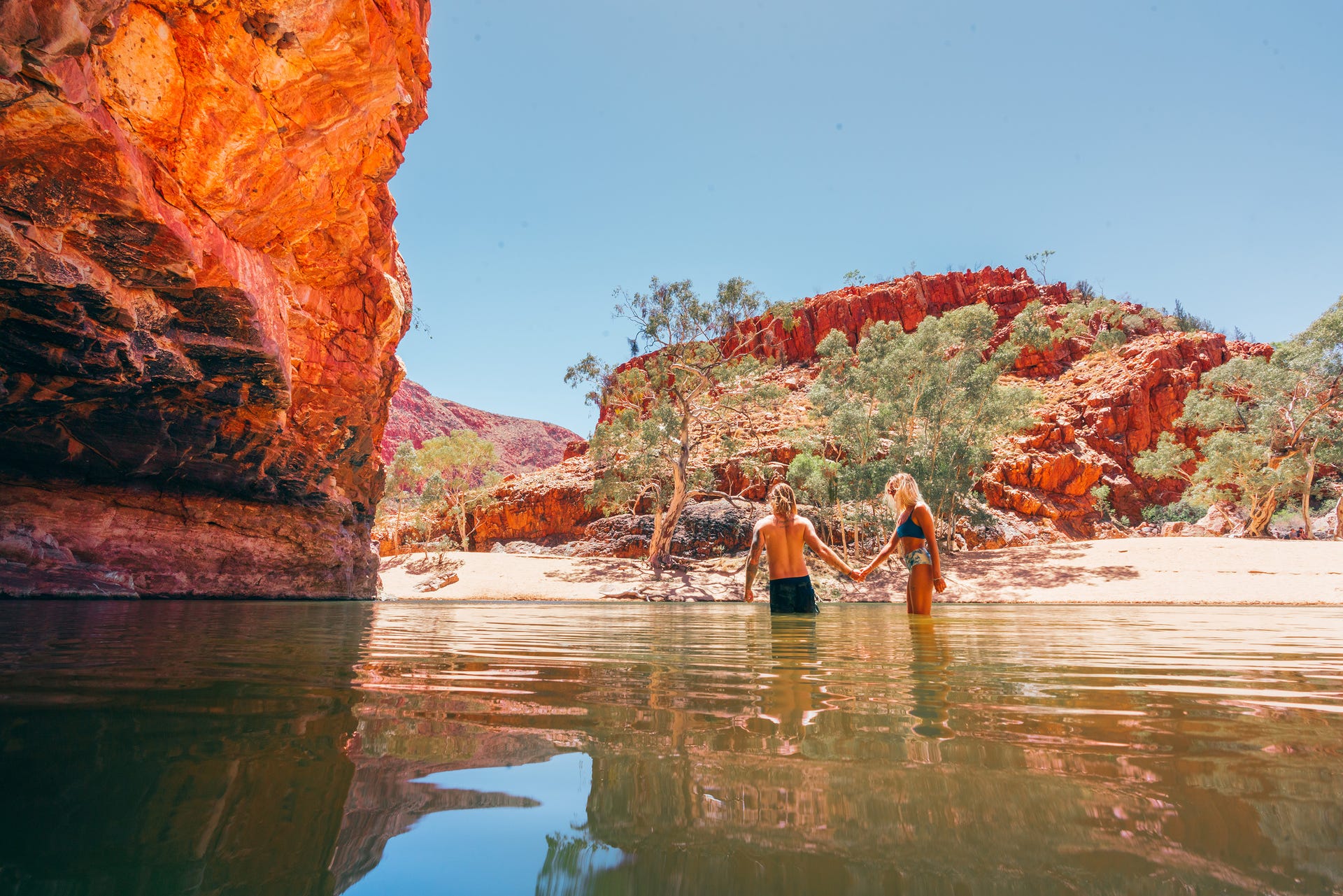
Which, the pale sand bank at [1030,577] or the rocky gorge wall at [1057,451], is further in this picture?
the rocky gorge wall at [1057,451]

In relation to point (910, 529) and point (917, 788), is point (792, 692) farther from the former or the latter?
point (910, 529)

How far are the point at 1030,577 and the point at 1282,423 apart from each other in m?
19.1

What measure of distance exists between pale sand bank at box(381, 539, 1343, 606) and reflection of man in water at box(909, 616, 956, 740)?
1682 centimetres

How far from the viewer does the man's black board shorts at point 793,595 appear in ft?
25.3

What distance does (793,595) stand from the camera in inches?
305

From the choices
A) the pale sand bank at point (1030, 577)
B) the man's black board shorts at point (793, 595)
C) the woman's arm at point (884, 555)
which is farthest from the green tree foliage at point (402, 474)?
the woman's arm at point (884, 555)

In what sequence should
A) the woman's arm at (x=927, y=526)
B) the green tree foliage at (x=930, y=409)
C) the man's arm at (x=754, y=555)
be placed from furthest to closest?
1. the green tree foliage at (x=930, y=409)
2. the man's arm at (x=754, y=555)
3. the woman's arm at (x=927, y=526)

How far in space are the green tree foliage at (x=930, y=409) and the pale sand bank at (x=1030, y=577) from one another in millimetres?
3720

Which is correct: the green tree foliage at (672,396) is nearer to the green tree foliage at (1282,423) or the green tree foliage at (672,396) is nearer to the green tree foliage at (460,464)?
the green tree foliage at (460,464)

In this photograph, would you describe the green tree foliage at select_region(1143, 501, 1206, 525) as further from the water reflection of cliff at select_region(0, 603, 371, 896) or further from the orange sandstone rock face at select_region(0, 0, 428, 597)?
the water reflection of cliff at select_region(0, 603, 371, 896)

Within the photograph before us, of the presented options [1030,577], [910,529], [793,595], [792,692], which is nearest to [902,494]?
[910,529]

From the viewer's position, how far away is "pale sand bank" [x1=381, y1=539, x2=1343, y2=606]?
60.8 feet

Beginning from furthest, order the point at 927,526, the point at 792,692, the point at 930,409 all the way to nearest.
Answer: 1. the point at 930,409
2. the point at 927,526
3. the point at 792,692

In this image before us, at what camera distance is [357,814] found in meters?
1.21
